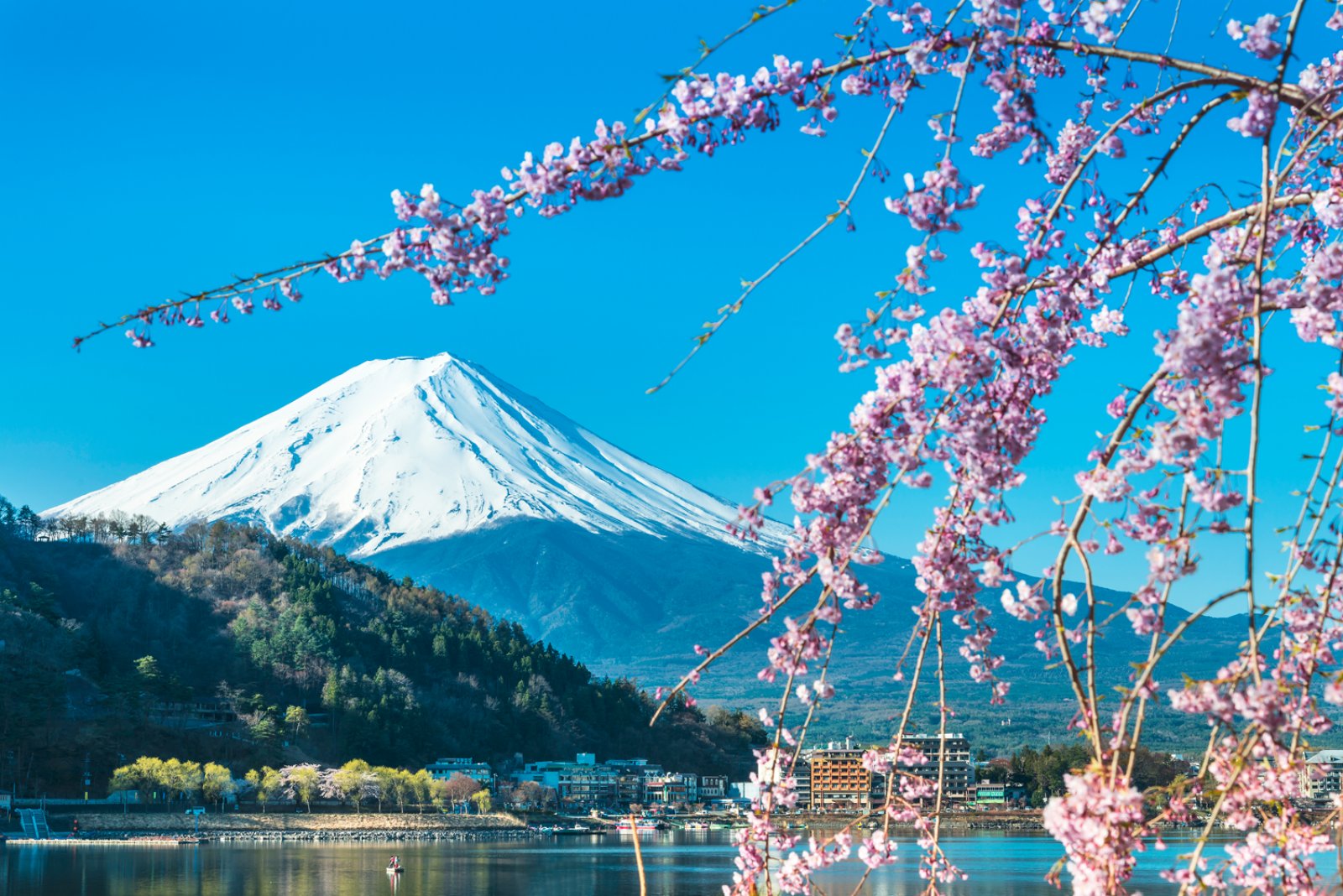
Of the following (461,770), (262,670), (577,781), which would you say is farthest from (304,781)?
(577,781)

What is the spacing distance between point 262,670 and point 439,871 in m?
37.1

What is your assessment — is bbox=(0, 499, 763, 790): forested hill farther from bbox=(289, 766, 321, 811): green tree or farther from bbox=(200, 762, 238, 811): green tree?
bbox=(200, 762, 238, 811): green tree

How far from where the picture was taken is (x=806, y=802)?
7869 cm

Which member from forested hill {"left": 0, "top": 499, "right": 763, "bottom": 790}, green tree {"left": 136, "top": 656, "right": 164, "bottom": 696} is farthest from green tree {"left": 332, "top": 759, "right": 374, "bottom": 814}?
green tree {"left": 136, "top": 656, "right": 164, "bottom": 696}

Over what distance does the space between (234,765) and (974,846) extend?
29.2 m

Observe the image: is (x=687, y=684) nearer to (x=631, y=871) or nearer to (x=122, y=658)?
(x=631, y=871)

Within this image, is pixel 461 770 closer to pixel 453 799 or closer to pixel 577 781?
pixel 453 799

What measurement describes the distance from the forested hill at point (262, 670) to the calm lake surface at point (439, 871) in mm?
11492

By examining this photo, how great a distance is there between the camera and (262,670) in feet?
236

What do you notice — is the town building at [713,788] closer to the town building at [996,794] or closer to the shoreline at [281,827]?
the town building at [996,794]

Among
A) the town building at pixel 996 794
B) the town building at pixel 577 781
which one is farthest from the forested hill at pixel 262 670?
the town building at pixel 996 794

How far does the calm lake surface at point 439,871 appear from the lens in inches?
1191

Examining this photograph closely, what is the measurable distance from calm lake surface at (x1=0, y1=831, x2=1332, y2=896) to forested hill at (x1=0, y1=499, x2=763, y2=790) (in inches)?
452

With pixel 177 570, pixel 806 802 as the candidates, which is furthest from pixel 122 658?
pixel 806 802
